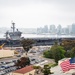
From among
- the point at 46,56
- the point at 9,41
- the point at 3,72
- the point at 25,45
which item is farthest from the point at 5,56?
the point at 9,41

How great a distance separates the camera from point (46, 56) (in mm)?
43438

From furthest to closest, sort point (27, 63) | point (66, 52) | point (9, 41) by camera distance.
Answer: point (9, 41) < point (66, 52) < point (27, 63)

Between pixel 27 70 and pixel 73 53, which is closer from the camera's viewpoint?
pixel 27 70

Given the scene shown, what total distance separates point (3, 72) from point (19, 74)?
3.82 m

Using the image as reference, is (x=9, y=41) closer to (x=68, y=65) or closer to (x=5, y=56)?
(x=5, y=56)

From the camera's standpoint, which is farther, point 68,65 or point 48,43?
point 48,43

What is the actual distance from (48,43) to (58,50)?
38.6m

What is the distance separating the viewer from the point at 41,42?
76.0 meters

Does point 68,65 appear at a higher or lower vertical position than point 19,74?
higher

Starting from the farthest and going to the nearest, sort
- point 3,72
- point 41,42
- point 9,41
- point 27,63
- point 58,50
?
point 41,42, point 9,41, point 58,50, point 27,63, point 3,72

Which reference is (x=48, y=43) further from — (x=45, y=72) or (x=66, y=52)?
(x=45, y=72)

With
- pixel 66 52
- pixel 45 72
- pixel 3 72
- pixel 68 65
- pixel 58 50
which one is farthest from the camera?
pixel 66 52

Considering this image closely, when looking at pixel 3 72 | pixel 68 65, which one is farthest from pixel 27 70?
pixel 68 65

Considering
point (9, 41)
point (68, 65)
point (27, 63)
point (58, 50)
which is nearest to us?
point (68, 65)
